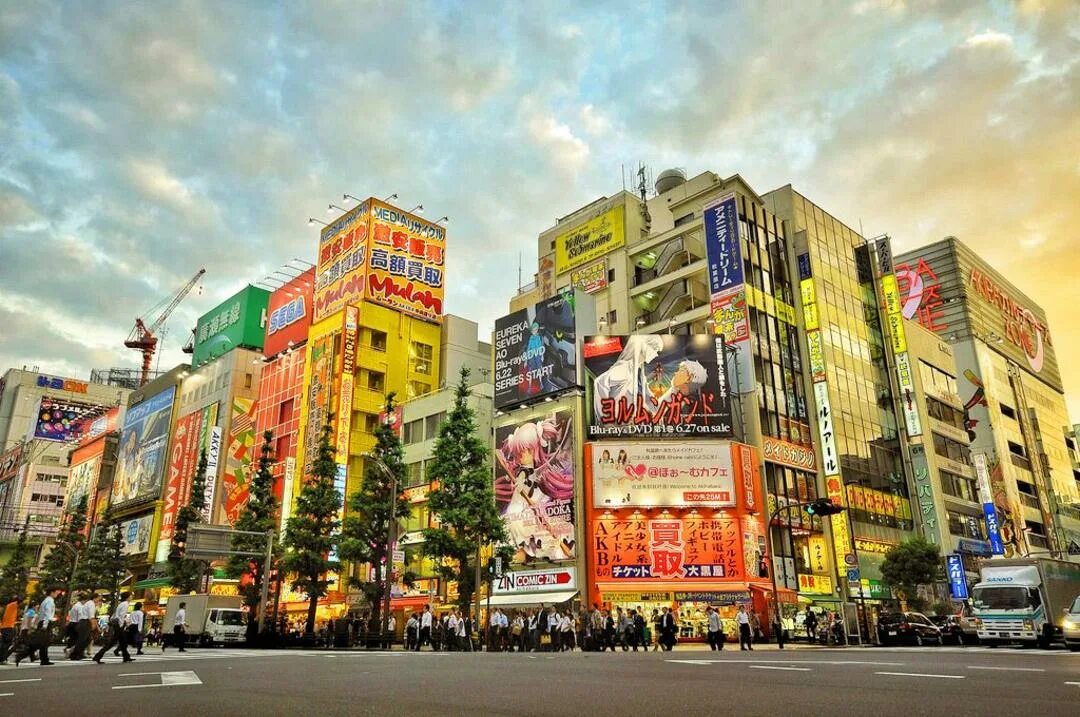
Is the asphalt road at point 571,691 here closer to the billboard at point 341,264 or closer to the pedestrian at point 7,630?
the pedestrian at point 7,630

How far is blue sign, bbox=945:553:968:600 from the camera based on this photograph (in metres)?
52.2

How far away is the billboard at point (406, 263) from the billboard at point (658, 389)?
24105 millimetres

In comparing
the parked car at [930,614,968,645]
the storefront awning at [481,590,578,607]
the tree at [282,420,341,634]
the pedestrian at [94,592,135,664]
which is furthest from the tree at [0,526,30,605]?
the parked car at [930,614,968,645]

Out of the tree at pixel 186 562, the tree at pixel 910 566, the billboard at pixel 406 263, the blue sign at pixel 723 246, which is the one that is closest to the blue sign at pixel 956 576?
the tree at pixel 910 566

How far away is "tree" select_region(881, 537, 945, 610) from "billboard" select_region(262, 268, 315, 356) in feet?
155

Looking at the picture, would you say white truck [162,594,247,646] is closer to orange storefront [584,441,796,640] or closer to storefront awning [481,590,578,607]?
storefront awning [481,590,578,607]

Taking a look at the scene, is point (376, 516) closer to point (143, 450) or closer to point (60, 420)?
point (143, 450)

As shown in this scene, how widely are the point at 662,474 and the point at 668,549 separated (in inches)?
156

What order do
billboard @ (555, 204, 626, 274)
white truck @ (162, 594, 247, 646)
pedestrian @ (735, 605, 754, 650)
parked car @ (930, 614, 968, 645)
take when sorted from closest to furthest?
pedestrian @ (735, 605, 754, 650) < parked car @ (930, 614, 968, 645) < white truck @ (162, 594, 247, 646) < billboard @ (555, 204, 626, 274)

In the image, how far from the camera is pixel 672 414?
4241cm

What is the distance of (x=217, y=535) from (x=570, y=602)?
17.9 metres

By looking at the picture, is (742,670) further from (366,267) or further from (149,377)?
(149,377)

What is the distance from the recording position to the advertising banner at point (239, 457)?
63.9 meters

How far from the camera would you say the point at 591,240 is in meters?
61.0
